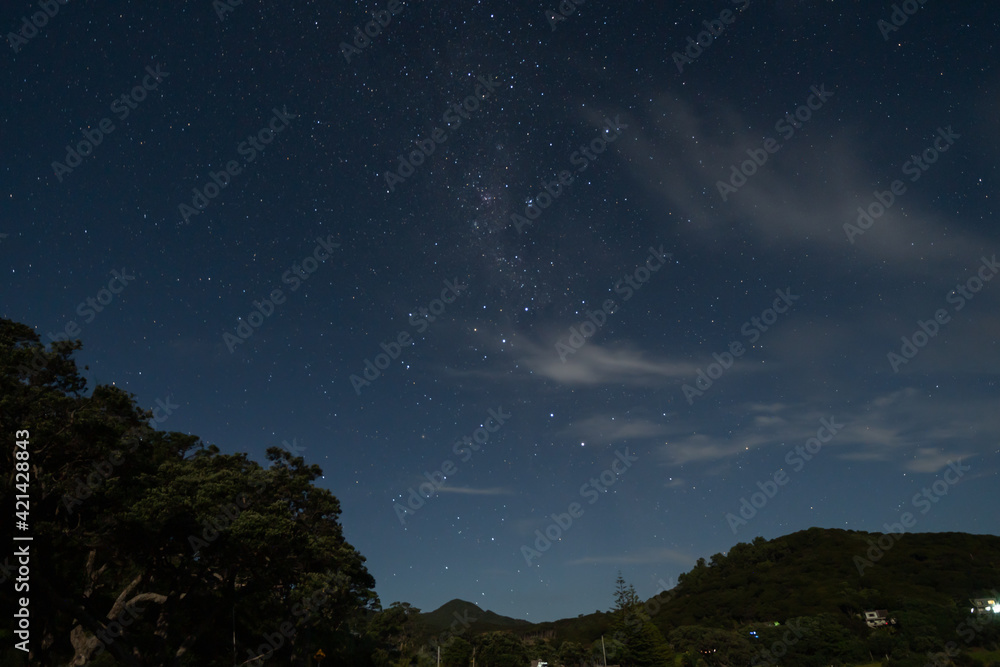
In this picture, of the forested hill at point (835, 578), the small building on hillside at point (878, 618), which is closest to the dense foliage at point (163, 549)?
the small building on hillside at point (878, 618)

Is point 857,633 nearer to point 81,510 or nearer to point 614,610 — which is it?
point 614,610

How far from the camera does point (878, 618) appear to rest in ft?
294

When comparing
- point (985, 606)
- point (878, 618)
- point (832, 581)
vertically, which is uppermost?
point (832, 581)

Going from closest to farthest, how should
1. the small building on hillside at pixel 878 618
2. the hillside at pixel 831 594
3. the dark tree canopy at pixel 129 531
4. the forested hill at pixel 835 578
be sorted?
the dark tree canopy at pixel 129 531, the hillside at pixel 831 594, the small building on hillside at pixel 878 618, the forested hill at pixel 835 578

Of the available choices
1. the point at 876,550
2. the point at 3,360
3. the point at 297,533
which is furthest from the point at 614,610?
the point at 876,550

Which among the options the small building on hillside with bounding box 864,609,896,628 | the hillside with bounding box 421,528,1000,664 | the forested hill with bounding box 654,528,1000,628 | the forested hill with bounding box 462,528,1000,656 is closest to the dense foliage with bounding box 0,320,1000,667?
the hillside with bounding box 421,528,1000,664

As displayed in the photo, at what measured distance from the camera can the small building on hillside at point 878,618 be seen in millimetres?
86938

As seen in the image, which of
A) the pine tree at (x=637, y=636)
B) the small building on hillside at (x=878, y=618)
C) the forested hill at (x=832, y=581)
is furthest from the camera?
the forested hill at (x=832, y=581)

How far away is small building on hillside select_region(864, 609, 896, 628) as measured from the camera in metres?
86.9

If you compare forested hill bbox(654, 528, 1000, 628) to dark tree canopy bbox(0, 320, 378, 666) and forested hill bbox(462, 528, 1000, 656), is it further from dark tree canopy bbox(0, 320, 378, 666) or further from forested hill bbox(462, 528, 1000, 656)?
dark tree canopy bbox(0, 320, 378, 666)

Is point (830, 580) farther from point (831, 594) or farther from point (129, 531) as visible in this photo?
point (129, 531)

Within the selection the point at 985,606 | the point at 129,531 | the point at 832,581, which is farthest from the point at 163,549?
the point at 832,581

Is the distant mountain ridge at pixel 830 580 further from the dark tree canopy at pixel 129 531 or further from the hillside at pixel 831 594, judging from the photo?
the dark tree canopy at pixel 129 531

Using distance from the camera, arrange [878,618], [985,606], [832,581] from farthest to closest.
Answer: [832,581]
[878,618]
[985,606]
